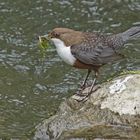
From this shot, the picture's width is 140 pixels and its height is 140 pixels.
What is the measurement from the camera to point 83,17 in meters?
7.34

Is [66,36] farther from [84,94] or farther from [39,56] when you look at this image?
[39,56]

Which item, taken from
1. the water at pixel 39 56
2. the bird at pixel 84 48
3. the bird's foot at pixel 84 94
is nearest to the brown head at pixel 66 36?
the bird at pixel 84 48

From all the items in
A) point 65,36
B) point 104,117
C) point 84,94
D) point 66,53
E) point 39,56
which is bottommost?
point 104,117

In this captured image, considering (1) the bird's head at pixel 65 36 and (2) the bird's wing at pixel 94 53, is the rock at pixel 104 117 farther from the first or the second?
(1) the bird's head at pixel 65 36

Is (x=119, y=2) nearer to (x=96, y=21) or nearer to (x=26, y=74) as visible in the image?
(x=96, y=21)

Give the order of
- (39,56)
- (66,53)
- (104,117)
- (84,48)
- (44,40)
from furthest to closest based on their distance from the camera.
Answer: (39,56)
(44,40)
(84,48)
(66,53)
(104,117)

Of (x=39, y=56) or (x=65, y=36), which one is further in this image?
(x=39, y=56)

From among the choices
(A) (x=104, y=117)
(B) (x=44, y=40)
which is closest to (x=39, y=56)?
(B) (x=44, y=40)

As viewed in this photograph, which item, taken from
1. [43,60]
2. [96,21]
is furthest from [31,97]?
[96,21]

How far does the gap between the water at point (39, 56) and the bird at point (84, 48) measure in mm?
787

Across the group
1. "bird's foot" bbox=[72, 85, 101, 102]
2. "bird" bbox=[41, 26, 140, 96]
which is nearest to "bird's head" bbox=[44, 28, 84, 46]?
"bird" bbox=[41, 26, 140, 96]

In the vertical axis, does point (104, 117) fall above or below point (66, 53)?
A: below

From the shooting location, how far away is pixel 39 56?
6.55 metres

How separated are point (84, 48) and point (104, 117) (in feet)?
2.25
